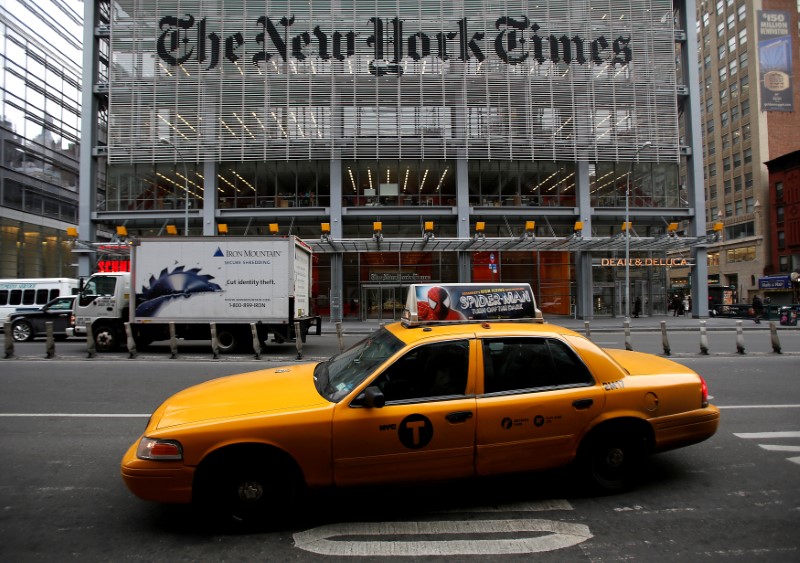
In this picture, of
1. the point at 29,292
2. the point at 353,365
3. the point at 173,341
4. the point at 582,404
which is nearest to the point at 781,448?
the point at 582,404

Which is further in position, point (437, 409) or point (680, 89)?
point (680, 89)

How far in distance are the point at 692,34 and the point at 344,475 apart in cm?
3838

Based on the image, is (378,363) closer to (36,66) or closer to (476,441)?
(476,441)

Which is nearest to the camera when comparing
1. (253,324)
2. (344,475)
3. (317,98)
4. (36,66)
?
(344,475)

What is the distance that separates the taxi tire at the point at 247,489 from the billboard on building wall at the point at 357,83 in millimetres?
25733

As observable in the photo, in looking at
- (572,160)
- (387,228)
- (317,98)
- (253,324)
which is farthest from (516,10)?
(253,324)

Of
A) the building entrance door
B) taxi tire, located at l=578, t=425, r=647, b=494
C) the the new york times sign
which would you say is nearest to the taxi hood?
taxi tire, located at l=578, t=425, r=647, b=494

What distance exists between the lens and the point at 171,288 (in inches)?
520

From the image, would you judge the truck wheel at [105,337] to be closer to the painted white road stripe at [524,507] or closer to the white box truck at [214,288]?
the white box truck at [214,288]

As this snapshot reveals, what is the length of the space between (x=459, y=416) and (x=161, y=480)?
2174mm

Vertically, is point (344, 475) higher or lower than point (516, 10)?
lower

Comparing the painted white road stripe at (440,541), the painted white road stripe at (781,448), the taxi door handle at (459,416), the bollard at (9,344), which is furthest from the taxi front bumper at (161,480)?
the bollard at (9,344)

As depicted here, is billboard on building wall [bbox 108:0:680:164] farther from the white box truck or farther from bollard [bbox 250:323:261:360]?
bollard [bbox 250:323:261:360]

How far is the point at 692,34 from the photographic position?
30938 millimetres
